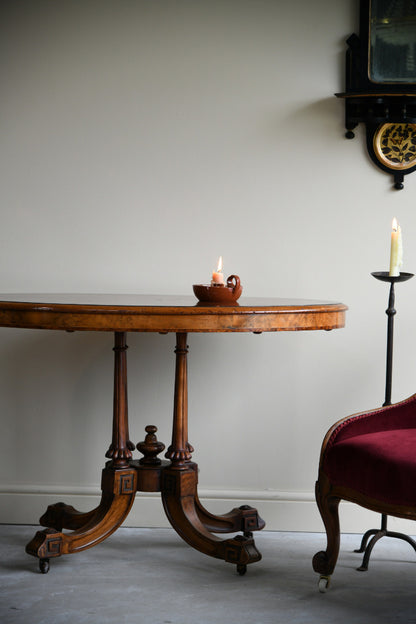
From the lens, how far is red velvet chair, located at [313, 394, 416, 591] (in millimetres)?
2137

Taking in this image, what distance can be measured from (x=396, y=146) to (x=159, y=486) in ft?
5.31

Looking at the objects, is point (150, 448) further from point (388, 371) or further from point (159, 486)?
point (388, 371)

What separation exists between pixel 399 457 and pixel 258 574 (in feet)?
2.48

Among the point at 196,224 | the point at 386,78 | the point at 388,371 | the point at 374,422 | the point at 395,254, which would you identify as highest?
the point at 386,78

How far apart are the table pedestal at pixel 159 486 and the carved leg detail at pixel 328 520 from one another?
251 mm

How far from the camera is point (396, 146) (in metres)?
3.09

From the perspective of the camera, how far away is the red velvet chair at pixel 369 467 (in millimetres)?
2137

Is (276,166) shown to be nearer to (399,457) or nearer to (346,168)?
(346,168)

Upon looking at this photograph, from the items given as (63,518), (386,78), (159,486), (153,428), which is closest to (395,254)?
(386,78)

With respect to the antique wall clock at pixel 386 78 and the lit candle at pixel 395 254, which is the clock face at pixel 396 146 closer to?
the antique wall clock at pixel 386 78

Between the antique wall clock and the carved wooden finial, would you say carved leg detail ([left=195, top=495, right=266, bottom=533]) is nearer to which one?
the carved wooden finial

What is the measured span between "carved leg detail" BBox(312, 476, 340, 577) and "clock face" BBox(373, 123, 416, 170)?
4.45ft

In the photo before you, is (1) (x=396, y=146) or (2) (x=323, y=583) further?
(1) (x=396, y=146)

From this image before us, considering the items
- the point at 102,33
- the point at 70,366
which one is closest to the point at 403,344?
the point at 70,366
